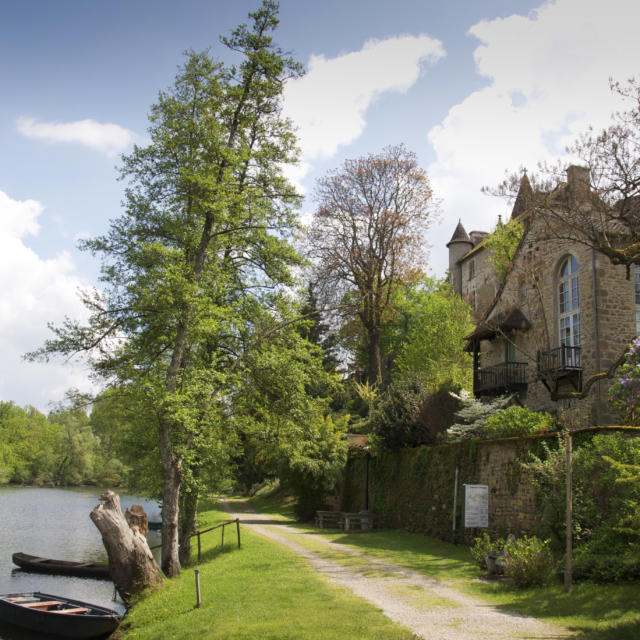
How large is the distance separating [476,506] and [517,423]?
9.05 ft

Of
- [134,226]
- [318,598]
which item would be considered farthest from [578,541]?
[134,226]

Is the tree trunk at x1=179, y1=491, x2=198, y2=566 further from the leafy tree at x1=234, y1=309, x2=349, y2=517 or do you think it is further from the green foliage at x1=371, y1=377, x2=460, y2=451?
the green foliage at x1=371, y1=377, x2=460, y2=451

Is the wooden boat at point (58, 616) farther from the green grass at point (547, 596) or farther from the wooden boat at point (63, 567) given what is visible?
the green grass at point (547, 596)

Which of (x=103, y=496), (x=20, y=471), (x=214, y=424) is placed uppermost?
(x=214, y=424)

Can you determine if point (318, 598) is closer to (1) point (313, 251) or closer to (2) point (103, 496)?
(2) point (103, 496)

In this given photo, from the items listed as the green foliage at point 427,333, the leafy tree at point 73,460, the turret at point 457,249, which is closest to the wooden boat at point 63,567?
the green foliage at point 427,333

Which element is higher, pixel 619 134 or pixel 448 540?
pixel 619 134

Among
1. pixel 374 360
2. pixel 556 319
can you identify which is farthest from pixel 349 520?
pixel 556 319

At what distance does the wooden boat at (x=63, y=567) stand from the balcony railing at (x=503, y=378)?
51.1 feet

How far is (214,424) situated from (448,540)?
27.1ft

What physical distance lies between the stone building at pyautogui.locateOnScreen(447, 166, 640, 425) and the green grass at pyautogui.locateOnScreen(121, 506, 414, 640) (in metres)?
9.43

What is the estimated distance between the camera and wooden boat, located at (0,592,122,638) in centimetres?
1364

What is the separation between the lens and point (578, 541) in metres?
12.1

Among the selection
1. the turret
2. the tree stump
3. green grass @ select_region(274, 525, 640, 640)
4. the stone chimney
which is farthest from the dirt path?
the turret
